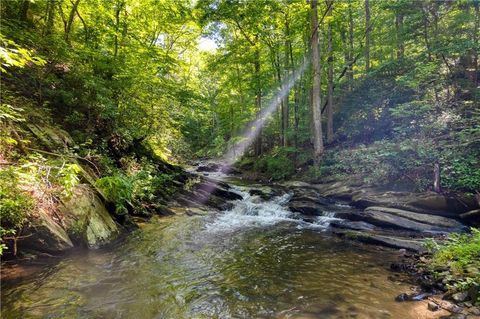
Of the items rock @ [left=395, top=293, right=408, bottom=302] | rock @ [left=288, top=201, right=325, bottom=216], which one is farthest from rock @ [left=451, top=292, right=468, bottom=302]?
rock @ [left=288, top=201, right=325, bottom=216]

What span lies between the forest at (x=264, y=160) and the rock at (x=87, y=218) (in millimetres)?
37

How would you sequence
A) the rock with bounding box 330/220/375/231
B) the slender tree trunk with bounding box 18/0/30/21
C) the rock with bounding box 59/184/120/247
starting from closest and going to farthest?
the rock with bounding box 59/184/120/247 < the rock with bounding box 330/220/375/231 < the slender tree trunk with bounding box 18/0/30/21

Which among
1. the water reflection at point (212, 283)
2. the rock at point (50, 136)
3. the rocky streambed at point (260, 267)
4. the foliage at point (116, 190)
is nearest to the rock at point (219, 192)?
the rocky streambed at point (260, 267)

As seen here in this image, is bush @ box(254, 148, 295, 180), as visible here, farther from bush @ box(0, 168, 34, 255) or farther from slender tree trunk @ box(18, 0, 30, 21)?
bush @ box(0, 168, 34, 255)

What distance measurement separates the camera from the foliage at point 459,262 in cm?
489

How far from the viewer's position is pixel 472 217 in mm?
8695

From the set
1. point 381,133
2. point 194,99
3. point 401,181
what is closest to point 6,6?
point 194,99

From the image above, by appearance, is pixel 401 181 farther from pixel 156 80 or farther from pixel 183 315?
pixel 156 80

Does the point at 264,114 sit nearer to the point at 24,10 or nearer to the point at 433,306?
the point at 24,10

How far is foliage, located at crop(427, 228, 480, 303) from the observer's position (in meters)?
4.89

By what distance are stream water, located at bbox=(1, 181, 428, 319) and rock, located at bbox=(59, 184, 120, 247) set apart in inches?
17.4

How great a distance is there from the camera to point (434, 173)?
10.2 meters

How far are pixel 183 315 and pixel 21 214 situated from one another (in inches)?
150

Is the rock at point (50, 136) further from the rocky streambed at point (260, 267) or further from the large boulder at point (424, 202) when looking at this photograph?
the large boulder at point (424, 202)
